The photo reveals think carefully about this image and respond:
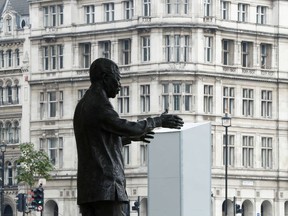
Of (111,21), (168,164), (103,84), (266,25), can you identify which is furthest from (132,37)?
(103,84)

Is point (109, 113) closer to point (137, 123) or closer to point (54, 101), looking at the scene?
point (137, 123)

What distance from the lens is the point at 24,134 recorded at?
109312 millimetres

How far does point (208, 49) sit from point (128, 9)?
6178mm

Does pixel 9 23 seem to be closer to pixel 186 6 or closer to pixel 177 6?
pixel 177 6

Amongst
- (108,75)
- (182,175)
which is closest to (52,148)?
(182,175)

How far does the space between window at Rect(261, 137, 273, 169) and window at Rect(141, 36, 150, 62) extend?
990cm

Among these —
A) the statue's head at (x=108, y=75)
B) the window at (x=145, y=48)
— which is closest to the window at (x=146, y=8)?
the window at (x=145, y=48)

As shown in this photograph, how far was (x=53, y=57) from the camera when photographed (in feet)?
354

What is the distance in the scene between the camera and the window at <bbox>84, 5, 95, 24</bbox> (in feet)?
347

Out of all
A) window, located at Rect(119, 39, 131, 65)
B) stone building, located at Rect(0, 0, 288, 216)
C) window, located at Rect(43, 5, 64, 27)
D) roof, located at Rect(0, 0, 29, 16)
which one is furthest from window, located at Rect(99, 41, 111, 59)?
roof, located at Rect(0, 0, 29, 16)

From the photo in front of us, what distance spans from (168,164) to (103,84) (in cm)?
3066

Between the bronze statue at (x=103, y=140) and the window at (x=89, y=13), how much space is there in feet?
303

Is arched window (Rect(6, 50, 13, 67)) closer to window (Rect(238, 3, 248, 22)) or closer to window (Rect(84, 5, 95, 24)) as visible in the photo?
window (Rect(84, 5, 95, 24))

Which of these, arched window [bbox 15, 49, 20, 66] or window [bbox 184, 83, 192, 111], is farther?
arched window [bbox 15, 49, 20, 66]
